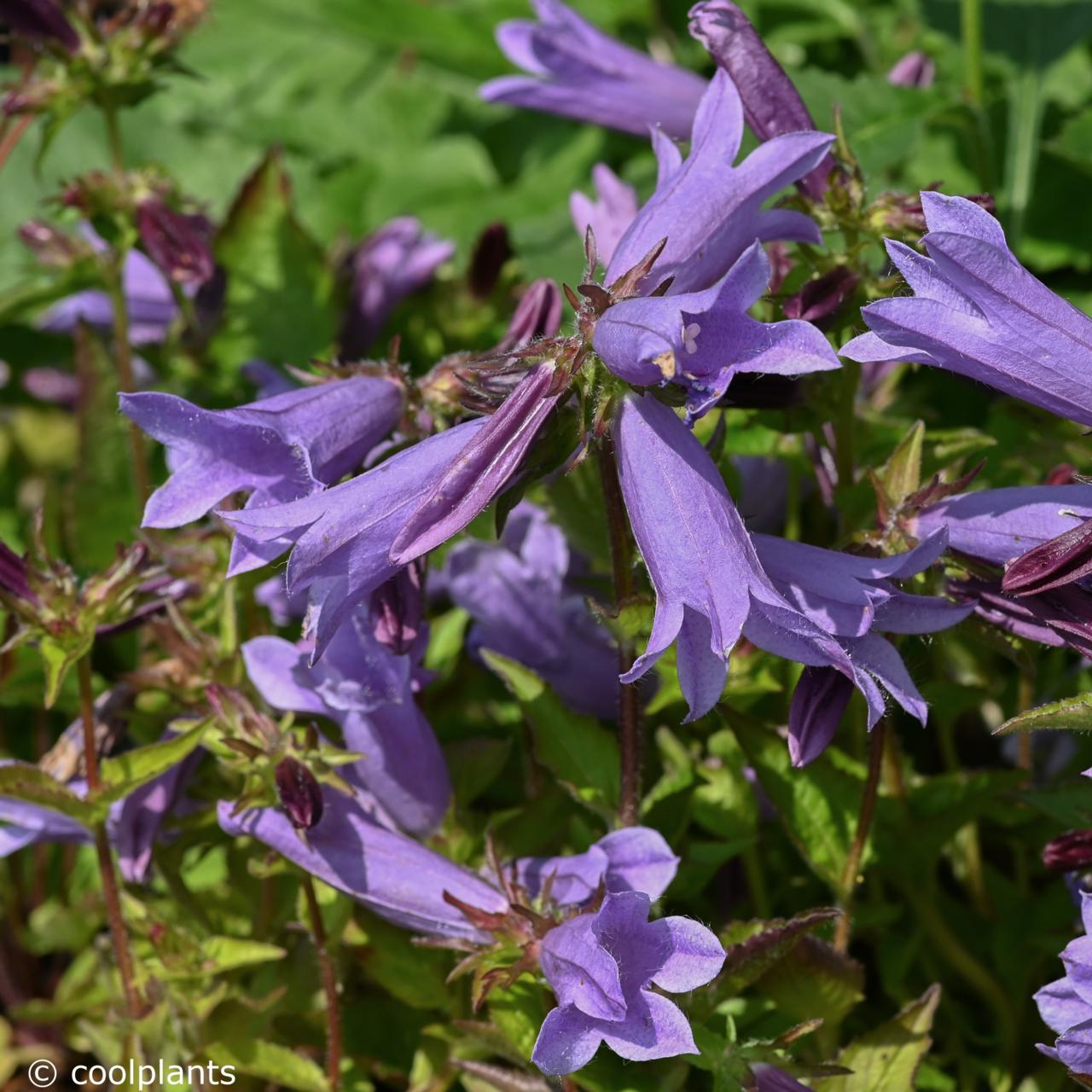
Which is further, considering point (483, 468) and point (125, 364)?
point (125, 364)

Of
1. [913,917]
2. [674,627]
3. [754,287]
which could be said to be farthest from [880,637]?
[913,917]

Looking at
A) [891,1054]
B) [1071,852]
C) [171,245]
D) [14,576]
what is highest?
[171,245]

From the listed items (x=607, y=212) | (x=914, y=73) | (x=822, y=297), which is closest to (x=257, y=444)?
(x=822, y=297)

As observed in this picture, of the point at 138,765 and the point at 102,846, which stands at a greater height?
the point at 138,765

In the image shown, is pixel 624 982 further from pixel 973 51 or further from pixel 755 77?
pixel 973 51

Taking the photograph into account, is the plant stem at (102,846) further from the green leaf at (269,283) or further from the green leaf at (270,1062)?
the green leaf at (269,283)

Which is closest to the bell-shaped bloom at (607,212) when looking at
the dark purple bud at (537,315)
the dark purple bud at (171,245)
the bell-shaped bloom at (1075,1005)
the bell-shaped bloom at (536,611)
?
the dark purple bud at (537,315)

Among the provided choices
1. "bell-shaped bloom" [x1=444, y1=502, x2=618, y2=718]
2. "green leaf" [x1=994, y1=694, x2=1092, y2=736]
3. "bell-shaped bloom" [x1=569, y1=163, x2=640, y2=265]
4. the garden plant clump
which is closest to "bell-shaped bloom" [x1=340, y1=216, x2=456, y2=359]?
the garden plant clump
